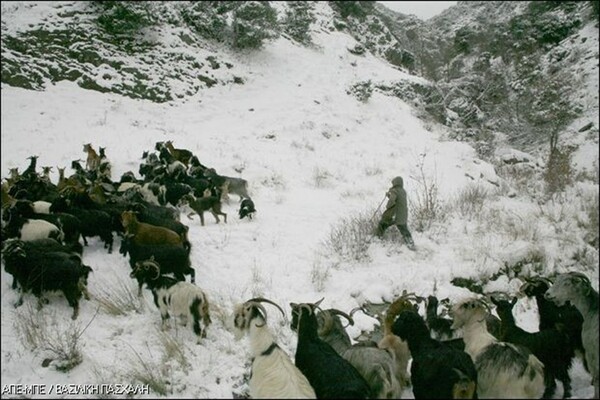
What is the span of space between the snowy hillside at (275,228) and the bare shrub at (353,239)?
0.18ft

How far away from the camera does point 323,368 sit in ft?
12.7

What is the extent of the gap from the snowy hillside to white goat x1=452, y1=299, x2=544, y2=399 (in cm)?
95

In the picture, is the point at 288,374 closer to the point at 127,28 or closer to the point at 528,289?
the point at 528,289

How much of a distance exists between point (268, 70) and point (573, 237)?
65.2 ft

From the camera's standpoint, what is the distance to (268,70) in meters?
24.6

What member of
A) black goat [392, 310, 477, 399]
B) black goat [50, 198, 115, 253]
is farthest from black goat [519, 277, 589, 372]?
black goat [50, 198, 115, 253]

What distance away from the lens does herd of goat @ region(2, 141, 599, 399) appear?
3779 mm

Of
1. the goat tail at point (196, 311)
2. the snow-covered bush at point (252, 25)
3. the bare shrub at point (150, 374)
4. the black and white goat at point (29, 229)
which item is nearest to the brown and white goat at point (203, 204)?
the black and white goat at point (29, 229)

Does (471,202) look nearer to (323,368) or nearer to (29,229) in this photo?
(323,368)

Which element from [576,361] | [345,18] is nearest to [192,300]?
[576,361]

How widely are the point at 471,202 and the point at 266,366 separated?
811 centimetres

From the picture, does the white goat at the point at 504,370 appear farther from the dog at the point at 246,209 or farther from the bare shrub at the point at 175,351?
the dog at the point at 246,209

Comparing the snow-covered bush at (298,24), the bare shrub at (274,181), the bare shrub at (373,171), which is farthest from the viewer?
the snow-covered bush at (298,24)

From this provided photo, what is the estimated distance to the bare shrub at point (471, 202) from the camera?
9.88 meters
